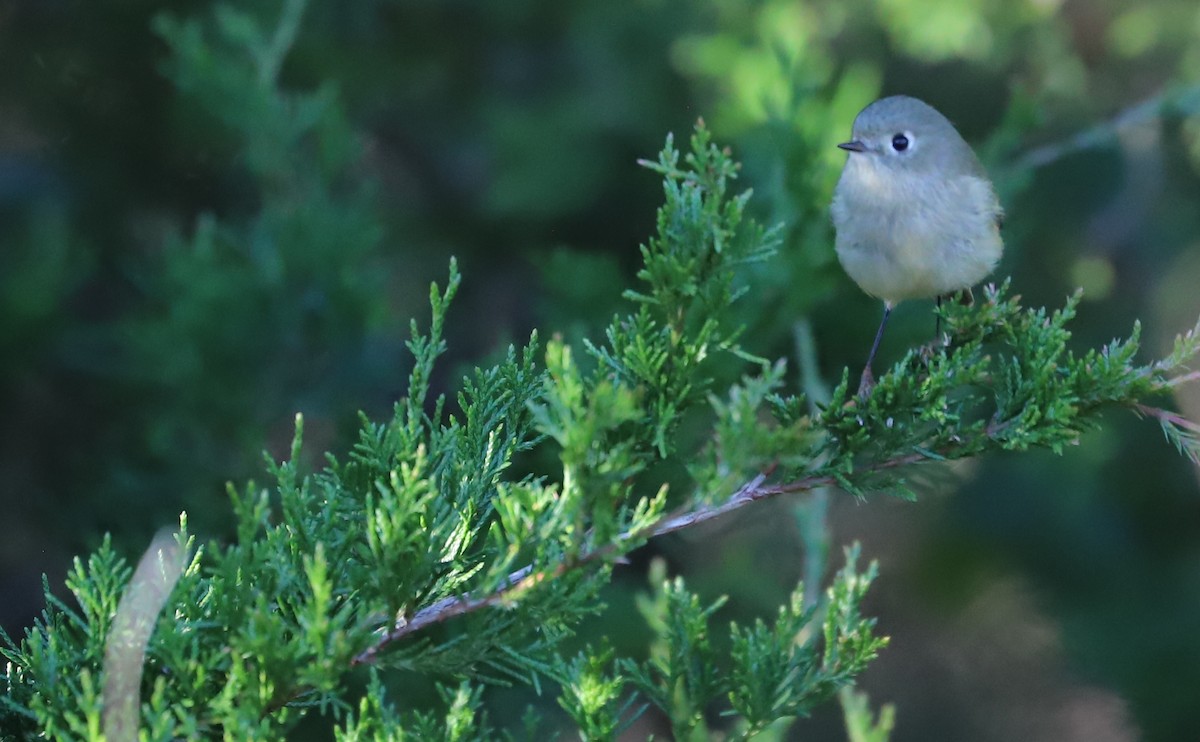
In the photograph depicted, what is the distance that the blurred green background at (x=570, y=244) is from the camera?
2799 millimetres

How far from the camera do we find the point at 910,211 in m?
2.14

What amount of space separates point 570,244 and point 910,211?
187 centimetres

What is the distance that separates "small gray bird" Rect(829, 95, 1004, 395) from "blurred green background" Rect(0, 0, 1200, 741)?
0.32m

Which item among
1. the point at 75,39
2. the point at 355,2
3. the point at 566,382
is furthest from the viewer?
the point at 355,2

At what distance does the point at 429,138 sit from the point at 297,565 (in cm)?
322

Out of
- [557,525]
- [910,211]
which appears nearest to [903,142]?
[910,211]

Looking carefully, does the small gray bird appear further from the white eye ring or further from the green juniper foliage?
the green juniper foliage

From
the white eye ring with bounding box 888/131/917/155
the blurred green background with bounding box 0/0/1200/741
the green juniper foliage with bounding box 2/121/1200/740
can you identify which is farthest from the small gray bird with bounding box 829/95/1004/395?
the green juniper foliage with bounding box 2/121/1200/740

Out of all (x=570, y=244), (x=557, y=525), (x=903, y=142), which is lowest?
(x=557, y=525)

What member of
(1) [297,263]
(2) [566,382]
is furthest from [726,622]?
(2) [566,382]

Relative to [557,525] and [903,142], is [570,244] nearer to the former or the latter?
[903,142]

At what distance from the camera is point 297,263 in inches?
115

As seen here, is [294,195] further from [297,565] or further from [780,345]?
[297,565]

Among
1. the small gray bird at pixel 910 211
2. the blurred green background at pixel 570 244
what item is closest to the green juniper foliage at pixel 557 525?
the small gray bird at pixel 910 211
